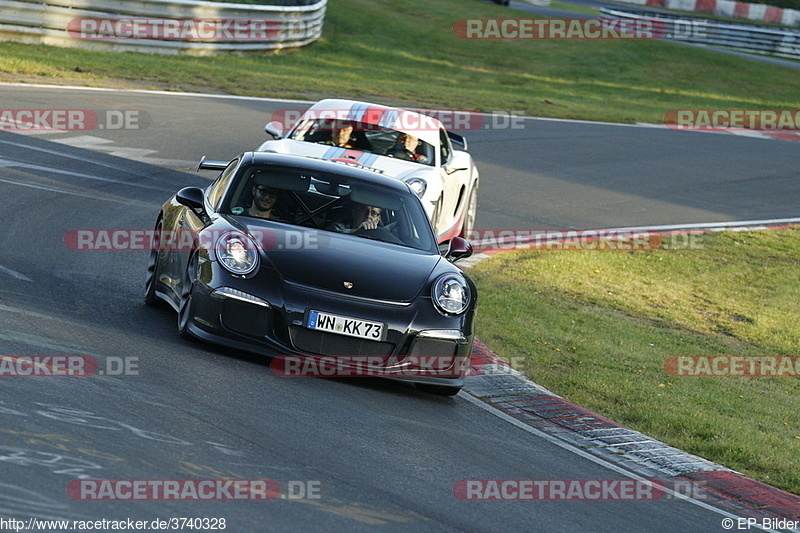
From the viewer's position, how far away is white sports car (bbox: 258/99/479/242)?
11.9 metres

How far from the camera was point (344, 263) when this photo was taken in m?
7.61

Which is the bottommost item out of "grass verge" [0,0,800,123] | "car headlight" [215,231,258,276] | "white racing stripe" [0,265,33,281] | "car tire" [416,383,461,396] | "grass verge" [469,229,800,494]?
"grass verge" [0,0,800,123]

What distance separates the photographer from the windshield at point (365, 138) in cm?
1238

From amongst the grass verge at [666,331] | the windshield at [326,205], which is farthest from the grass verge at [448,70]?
the windshield at [326,205]

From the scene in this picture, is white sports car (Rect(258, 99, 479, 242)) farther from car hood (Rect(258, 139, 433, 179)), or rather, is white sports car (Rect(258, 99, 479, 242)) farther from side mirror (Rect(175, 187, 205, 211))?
side mirror (Rect(175, 187, 205, 211))

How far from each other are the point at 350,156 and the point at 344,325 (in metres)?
4.80

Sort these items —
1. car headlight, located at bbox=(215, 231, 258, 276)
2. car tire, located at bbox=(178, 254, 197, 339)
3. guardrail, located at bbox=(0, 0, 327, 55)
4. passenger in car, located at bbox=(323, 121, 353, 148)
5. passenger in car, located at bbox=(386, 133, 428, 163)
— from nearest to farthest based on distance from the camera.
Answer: car headlight, located at bbox=(215, 231, 258, 276)
car tire, located at bbox=(178, 254, 197, 339)
passenger in car, located at bbox=(323, 121, 353, 148)
passenger in car, located at bbox=(386, 133, 428, 163)
guardrail, located at bbox=(0, 0, 327, 55)

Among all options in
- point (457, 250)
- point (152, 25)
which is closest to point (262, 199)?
point (457, 250)

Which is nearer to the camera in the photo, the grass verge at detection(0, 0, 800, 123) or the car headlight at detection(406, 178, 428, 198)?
the car headlight at detection(406, 178, 428, 198)

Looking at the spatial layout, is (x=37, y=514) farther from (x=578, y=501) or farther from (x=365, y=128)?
(x=365, y=128)

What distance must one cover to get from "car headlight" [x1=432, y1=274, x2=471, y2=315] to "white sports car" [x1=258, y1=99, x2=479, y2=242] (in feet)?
12.8

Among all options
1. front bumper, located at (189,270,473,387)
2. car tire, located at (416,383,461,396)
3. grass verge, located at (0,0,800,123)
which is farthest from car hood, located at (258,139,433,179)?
grass verge, located at (0,0,800,123)

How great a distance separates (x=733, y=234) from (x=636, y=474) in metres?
10.1

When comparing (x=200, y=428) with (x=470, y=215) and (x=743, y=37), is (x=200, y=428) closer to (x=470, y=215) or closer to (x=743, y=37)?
(x=470, y=215)
